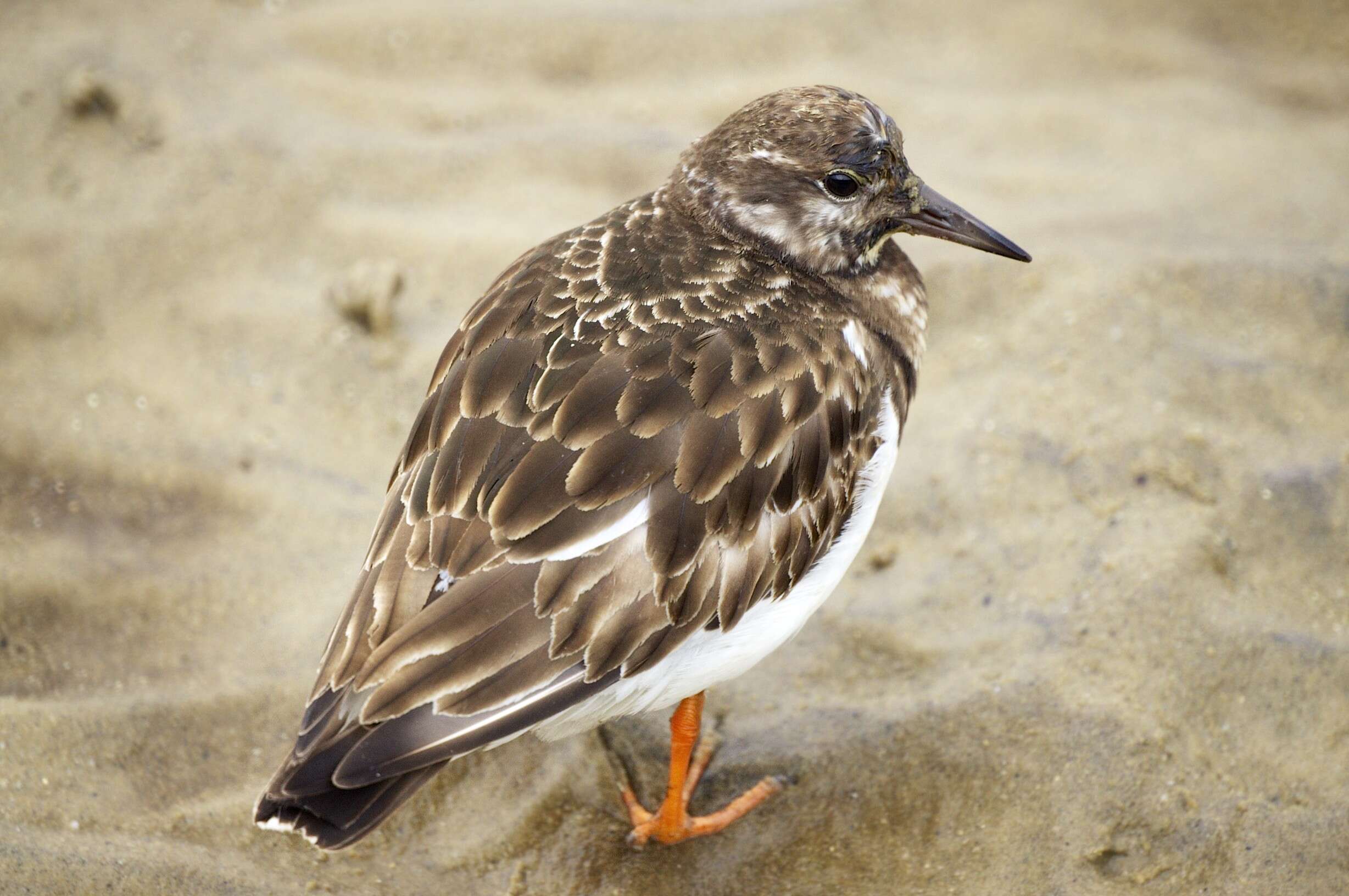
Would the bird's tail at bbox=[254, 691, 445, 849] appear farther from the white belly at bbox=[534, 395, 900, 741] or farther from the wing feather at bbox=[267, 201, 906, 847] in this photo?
the white belly at bbox=[534, 395, 900, 741]

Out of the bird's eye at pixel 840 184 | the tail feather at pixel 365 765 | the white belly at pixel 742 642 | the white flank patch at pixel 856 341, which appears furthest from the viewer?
the bird's eye at pixel 840 184

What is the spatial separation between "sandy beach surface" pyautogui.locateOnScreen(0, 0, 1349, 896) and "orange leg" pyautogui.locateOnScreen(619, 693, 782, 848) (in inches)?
2.1

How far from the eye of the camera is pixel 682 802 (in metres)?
3.20

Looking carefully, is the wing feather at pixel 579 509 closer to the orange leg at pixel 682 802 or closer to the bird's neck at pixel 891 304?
the bird's neck at pixel 891 304

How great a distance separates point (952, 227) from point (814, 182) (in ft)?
1.54

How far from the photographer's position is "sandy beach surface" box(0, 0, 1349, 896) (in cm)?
317

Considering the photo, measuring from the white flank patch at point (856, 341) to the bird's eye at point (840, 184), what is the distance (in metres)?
0.36

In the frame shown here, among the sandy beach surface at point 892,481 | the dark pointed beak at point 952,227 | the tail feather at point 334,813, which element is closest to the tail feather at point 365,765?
the tail feather at point 334,813

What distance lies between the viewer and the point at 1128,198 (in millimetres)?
5117

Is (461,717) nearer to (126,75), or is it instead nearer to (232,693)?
(232,693)

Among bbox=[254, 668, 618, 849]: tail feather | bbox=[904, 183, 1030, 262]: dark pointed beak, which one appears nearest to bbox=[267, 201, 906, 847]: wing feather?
bbox=[254, 668, 618, 849]: tail feather

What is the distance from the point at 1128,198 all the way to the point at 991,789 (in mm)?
2941

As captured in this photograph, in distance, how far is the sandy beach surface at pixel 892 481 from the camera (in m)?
3.17

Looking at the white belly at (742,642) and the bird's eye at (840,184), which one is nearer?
the white belly at (742,642)
